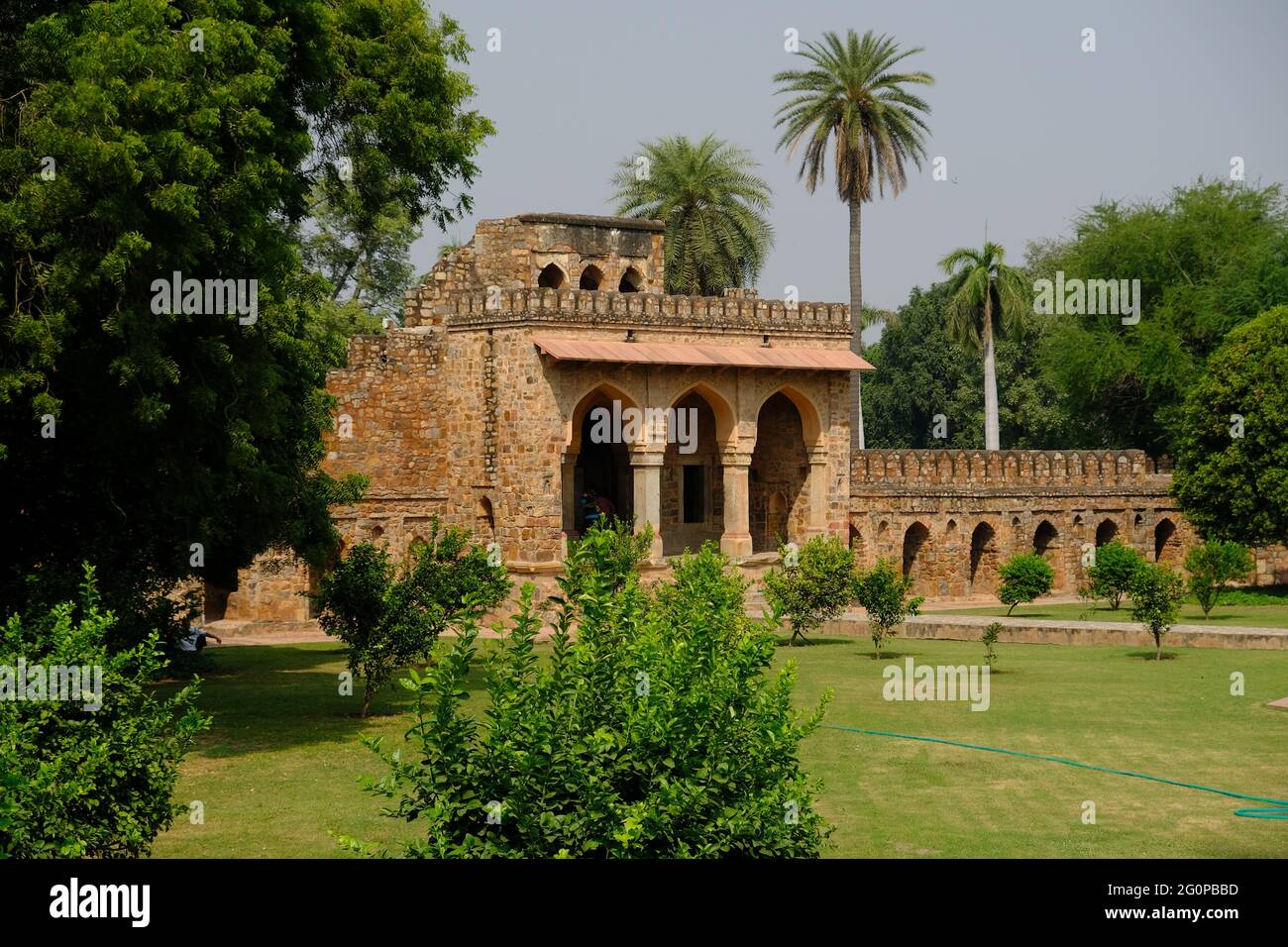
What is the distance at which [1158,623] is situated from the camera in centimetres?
2259

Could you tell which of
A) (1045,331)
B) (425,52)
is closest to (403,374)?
(425,52)

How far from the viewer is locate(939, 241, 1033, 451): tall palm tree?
44969mm

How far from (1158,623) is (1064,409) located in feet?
73.4

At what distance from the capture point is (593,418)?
31500 millimetres

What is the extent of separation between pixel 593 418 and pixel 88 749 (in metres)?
23.1

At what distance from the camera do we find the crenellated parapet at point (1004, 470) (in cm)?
3609

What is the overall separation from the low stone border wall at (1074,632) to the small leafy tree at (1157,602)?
81 centimetres

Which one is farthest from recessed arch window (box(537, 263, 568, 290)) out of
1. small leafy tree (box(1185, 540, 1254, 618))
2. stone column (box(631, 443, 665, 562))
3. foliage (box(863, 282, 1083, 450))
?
foliage (box(863, 282, 1083, 450))

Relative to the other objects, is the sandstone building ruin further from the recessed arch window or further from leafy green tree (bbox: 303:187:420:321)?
leafy green tree (bbox: 303:187:420:321)

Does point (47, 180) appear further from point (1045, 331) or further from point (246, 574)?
point (1045, 331)

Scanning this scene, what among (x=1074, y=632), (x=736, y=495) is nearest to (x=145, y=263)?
(x=1074, y=632)

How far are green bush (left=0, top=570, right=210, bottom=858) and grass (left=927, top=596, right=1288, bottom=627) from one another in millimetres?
20513

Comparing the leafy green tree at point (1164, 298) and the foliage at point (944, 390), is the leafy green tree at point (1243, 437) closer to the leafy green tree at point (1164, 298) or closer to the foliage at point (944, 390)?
the leafy green tree at point (1164, 298)

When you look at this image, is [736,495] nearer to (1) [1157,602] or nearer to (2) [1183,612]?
(2) [1183,612]
